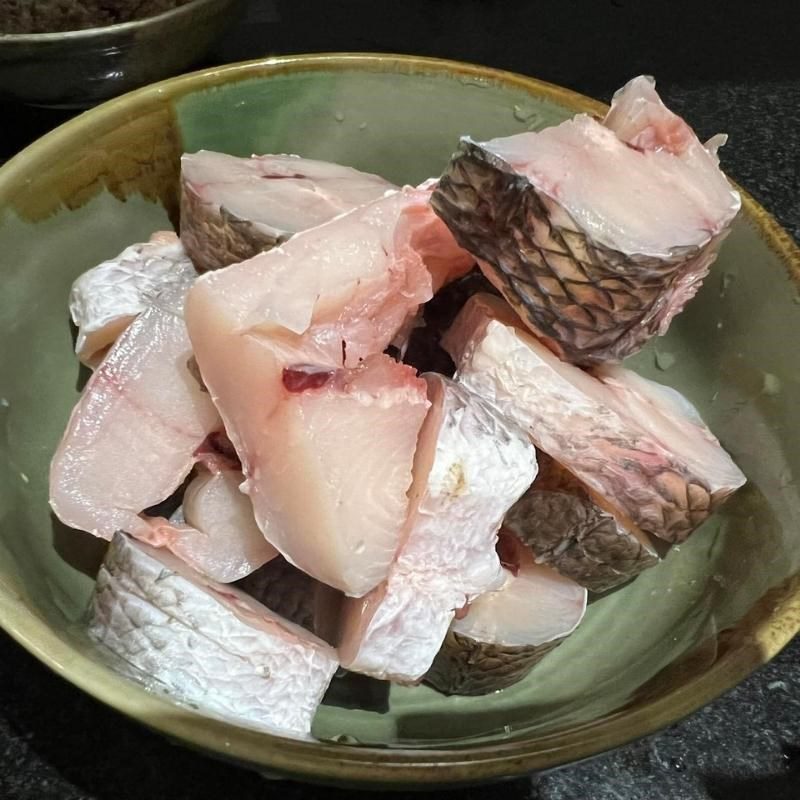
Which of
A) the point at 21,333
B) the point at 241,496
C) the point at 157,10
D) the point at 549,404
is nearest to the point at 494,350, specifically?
the point at 549,404

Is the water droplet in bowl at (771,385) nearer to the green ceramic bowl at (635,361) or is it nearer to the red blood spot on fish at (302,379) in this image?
the green ceramic bowl at (635,361)

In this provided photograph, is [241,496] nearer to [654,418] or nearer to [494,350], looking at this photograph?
[494,350]

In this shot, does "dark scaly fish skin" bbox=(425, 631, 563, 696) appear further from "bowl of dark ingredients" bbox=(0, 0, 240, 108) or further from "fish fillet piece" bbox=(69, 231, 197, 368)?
"bowl of dark ingredients" bbox=(0, 0, 240, 108)

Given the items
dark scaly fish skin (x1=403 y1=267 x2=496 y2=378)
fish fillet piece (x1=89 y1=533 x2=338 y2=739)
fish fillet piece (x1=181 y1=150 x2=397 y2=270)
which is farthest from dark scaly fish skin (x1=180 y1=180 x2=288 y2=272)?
fish fillet piece (x1=89 y1=533 x2=338 y2=739)

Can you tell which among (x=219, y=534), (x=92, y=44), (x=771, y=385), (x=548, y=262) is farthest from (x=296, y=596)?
(x=92, y=44)

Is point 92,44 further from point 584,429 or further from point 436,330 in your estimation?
point 584,429
